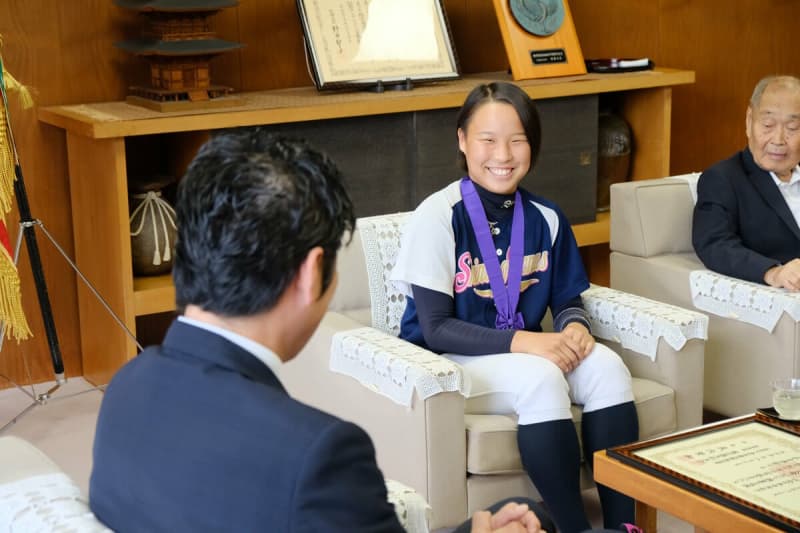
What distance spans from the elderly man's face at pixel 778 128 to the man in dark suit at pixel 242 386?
225 centimetres

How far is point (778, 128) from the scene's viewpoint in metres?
3.30

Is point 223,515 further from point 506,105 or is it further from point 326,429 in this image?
point 506,105

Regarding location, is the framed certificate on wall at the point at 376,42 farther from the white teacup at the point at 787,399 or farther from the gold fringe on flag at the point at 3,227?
the white teacup at the point at 787,399

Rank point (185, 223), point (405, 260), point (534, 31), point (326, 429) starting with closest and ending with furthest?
1. point (326, 429)
2. point (185, 223)
3. point (405, 260)
4. point (534, 31)

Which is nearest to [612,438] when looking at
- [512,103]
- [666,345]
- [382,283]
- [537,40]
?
[666,345]

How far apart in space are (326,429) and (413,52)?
9.98 feet

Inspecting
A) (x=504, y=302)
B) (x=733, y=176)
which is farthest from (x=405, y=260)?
(x=733, y=176)

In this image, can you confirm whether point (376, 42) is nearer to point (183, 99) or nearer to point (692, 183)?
point (183, 99)

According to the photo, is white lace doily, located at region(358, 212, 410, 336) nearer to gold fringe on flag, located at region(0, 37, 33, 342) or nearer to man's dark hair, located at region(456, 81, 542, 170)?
man's dark hair, located at region(456, 81, 542, 170)

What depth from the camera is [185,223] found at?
1304mm

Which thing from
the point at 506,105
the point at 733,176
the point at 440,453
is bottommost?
the point at 440,453

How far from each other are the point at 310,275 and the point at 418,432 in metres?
1.27

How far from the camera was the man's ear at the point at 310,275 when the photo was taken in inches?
50.5

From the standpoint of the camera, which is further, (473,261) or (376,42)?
(376,42)
